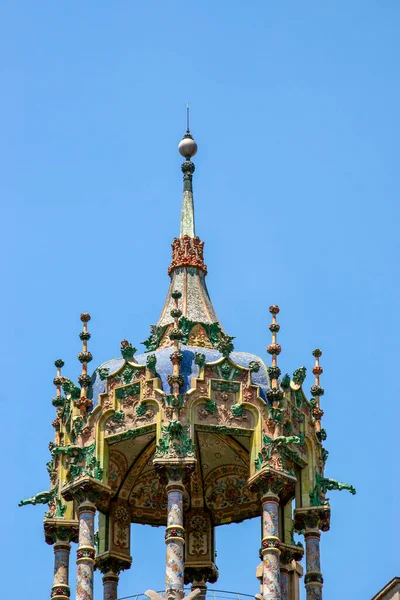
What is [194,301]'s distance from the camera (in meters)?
61.2

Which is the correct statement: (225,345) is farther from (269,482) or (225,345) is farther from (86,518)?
(86,518)

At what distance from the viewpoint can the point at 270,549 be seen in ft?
186

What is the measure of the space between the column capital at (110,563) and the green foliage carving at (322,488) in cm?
468

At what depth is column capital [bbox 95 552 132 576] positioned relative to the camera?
196ft

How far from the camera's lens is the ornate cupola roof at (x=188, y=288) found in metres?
60.2

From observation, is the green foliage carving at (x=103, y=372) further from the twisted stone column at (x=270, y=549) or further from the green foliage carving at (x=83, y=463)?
the twisted stone column at (x=270, y=549)

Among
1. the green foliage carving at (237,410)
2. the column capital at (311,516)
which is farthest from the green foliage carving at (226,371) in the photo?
the column capital at (311,516)

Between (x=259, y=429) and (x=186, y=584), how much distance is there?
200 inches

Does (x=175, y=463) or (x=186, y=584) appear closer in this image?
(x=175, y=463)

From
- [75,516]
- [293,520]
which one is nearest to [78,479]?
[75,516]

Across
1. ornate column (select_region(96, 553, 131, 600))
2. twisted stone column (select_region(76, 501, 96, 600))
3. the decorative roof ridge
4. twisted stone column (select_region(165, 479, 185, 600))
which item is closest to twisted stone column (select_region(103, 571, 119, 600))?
ornate column (select_region(96, 553, 131, 600))

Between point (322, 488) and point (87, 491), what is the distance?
553 centimetres

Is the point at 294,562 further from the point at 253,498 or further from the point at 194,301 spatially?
the point at 194,301

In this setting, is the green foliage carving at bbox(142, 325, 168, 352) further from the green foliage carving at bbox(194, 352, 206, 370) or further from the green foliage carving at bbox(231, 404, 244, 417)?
the green foliage carving at bbox(231, 404, 244, 417)
